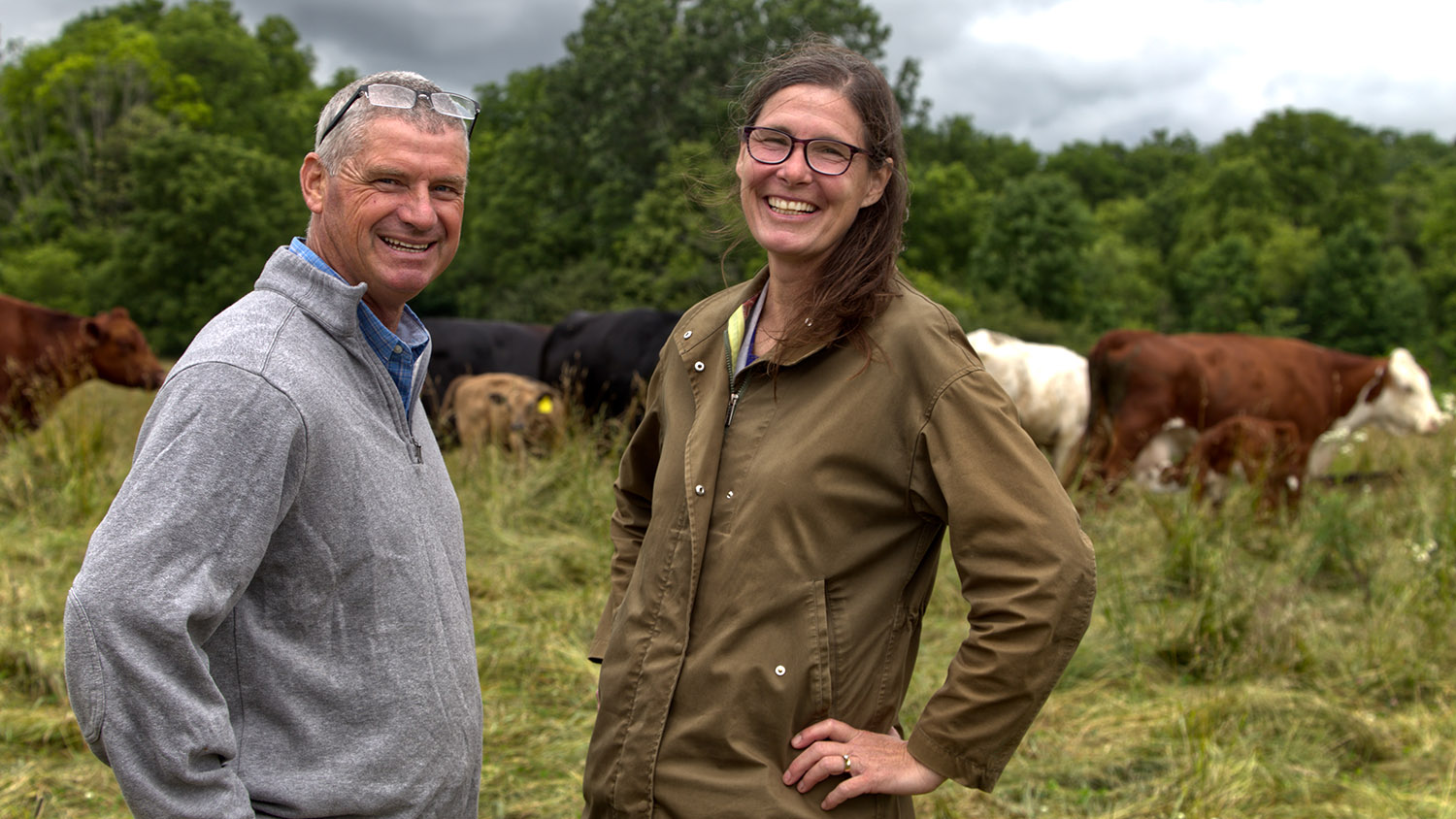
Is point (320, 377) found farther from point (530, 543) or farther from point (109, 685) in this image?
point (530, 543)

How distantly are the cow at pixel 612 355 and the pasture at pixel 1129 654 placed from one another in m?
2.81

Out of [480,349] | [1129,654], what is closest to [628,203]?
[480,349]

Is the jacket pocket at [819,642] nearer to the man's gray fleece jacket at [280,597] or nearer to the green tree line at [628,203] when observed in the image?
the man's gray fleece jacket at [280,597]

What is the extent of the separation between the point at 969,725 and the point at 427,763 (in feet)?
2.88

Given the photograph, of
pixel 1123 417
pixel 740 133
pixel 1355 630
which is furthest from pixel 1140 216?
pixel 740 133

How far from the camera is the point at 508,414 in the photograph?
8.94m

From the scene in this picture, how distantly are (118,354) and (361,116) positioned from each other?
35.5 feet

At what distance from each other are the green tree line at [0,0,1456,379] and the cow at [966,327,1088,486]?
730 centimetres

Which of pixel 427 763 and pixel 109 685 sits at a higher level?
pixel 109 685

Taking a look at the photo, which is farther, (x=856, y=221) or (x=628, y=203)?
(x=628, y=203)

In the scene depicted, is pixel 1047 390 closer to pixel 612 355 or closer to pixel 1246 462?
pixel 1246 462

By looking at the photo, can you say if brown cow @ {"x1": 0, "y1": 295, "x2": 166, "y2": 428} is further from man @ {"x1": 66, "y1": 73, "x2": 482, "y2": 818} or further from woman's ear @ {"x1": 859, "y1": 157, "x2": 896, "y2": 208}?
woman's ear @ {"x1": 859, "y1": 157, "x2": 896, "y2": 208}

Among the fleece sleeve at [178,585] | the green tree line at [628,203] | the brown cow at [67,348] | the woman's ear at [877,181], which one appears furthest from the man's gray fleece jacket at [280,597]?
the green tree line at [628,203]

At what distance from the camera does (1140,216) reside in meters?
57.2
